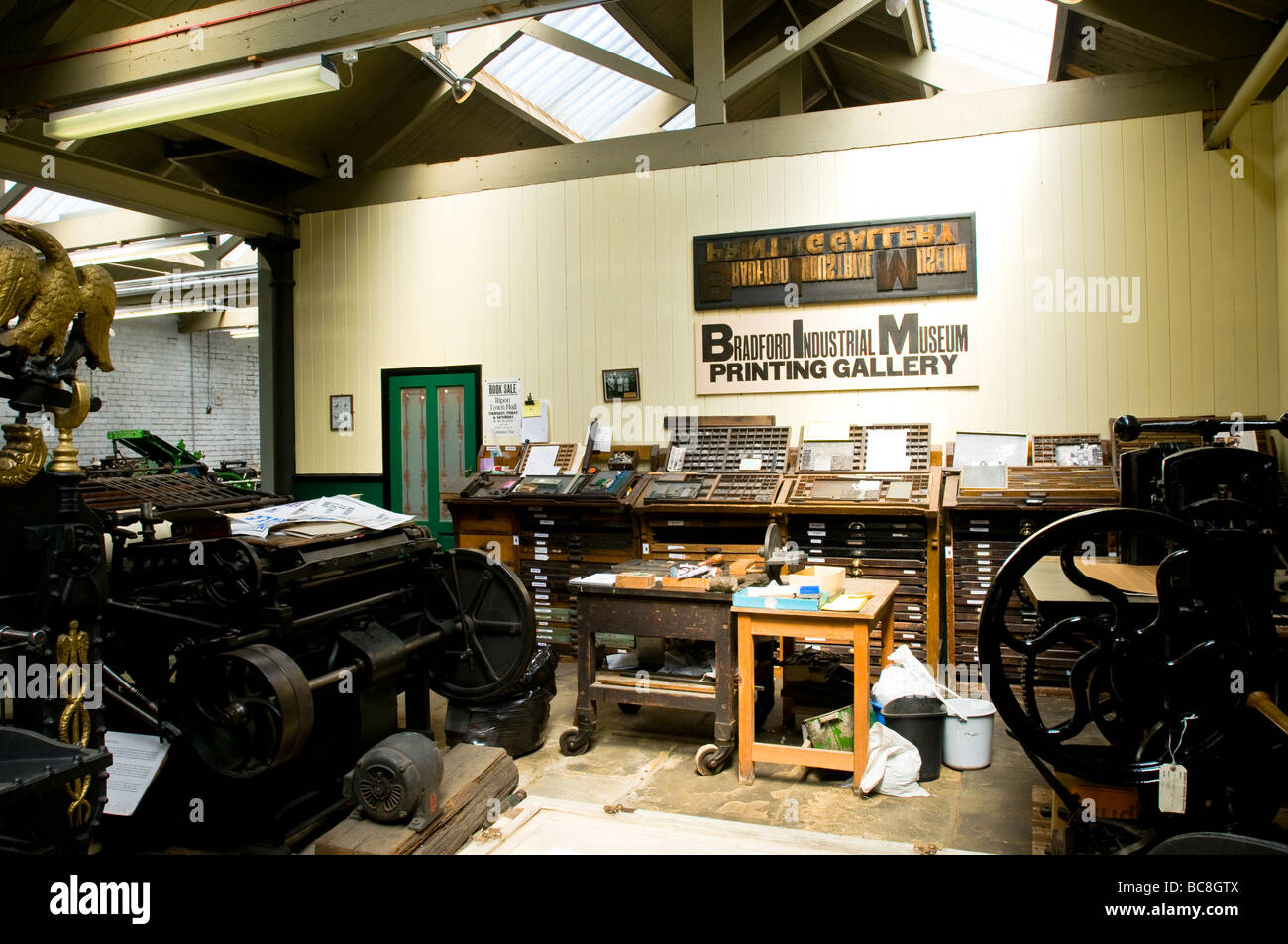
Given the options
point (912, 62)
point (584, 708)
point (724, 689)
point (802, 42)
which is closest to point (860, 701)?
point (724, 689)

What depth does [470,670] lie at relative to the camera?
388cm

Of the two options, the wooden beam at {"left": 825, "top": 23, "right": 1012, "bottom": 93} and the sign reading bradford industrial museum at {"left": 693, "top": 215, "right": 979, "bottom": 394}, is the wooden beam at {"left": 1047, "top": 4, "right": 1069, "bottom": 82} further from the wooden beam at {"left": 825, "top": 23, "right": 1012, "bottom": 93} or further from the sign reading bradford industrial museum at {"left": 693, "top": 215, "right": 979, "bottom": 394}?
the sign reading bradford industrial museum at {"left": 693, "top": 215, "right": 979, "bottom": 394}

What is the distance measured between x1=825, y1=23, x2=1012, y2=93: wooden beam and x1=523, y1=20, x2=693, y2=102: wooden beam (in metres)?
1.81

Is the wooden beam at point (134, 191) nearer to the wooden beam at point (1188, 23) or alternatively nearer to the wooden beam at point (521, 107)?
the wooden beam at point (521, 107)

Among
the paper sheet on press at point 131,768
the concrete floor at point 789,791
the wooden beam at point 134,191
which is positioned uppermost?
the wooden beam at point 134,191

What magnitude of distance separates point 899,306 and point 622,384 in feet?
6.42

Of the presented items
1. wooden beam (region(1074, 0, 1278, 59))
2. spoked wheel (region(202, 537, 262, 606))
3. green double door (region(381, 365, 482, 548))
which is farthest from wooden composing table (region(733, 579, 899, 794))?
wooden beam (region(1074, 0, 1278, 59))

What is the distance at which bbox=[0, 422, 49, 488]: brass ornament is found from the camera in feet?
7.91

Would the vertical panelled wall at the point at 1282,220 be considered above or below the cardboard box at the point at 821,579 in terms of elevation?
above

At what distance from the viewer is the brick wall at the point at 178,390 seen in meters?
12.5

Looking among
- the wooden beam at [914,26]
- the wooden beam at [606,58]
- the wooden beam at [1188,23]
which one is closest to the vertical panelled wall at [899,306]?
the wooden beam at [1188,23]

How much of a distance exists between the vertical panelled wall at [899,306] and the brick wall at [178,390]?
699 cm

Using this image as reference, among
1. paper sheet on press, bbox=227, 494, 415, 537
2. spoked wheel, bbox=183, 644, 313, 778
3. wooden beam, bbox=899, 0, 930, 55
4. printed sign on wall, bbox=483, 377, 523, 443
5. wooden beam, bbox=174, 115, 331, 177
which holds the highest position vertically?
wooden beam, bbox=899, 0, 930, 55
